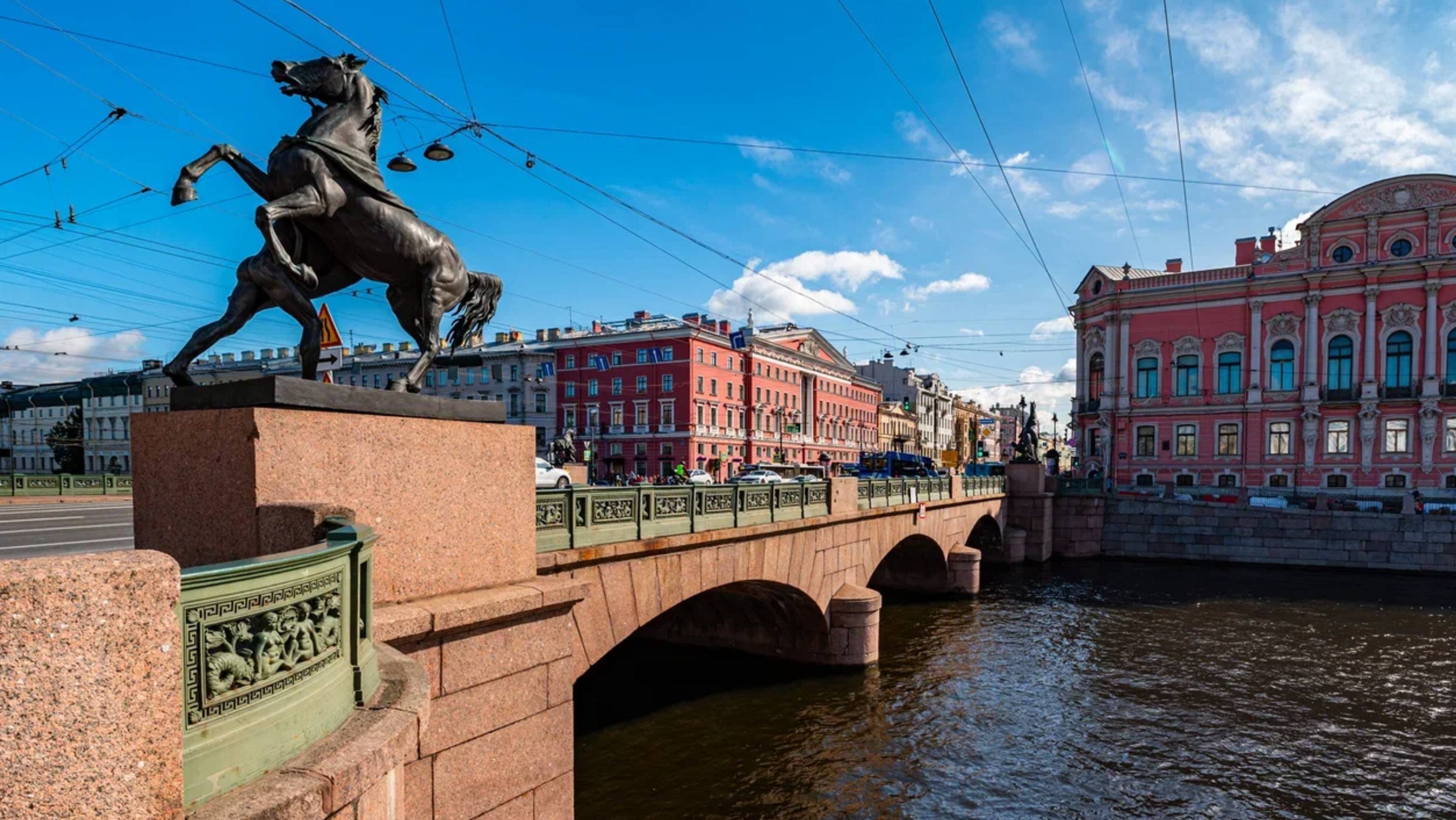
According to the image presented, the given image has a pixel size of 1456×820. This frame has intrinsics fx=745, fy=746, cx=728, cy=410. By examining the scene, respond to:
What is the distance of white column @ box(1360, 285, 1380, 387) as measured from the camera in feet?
124

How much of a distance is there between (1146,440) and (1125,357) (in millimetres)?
5000

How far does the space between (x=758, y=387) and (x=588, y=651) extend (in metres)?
54.8

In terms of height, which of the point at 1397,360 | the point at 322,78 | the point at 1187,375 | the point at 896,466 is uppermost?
the point at 322,78

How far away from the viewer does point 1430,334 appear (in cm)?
3666

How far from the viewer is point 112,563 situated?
1.95 m

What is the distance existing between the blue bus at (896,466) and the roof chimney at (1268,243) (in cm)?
2285

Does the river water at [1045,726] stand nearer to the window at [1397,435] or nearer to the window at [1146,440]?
the window at [1397,435]

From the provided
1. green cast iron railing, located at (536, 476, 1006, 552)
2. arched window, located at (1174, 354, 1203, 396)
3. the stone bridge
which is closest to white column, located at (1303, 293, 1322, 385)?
arched window, located at (1174, 354, 1203, 396)

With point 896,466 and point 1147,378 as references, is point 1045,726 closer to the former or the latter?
point 896,466

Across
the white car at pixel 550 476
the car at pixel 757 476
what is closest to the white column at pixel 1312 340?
the car at pixel 757 476

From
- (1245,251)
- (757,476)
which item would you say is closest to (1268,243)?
(1245,251)

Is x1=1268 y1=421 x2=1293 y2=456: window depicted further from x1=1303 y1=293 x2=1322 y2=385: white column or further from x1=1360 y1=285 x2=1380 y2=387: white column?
x1=1360 y1=285 x2=1380 y2=387: white column

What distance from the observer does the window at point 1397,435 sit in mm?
37031

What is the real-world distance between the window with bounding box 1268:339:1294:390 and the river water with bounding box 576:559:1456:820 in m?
22.3
